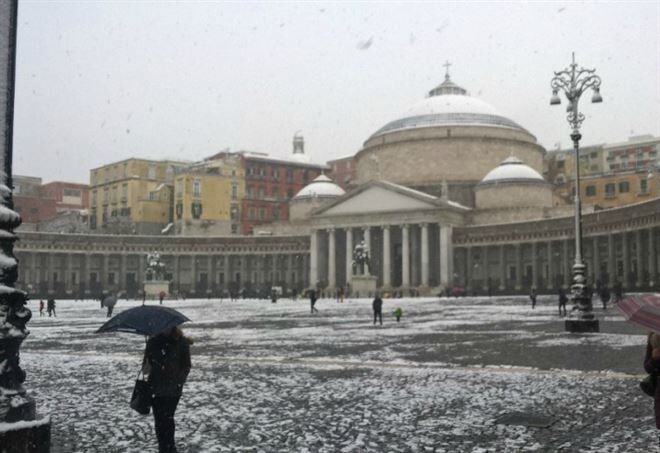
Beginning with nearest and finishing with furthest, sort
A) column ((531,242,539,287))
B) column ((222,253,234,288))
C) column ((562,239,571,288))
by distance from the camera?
column ((562,239,571,288)) → column ((531,242,539,287)) → column ((222,253,234,288))

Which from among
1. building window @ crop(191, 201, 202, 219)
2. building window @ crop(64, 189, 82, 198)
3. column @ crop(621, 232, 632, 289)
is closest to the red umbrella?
column @ crop(621, 232, 632, 289)

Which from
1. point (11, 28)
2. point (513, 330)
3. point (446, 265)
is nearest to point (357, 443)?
point (11, 28)

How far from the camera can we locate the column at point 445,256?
244ft

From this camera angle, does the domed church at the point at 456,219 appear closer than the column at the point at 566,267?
No

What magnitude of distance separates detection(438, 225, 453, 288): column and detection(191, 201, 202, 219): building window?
1221 inches

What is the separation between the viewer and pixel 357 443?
807 cm

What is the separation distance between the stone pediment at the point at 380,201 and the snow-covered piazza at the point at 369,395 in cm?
5486

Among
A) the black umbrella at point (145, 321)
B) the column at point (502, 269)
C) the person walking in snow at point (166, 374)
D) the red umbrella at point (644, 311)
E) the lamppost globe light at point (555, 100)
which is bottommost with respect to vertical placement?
the person walking in snow at point (166, 374)

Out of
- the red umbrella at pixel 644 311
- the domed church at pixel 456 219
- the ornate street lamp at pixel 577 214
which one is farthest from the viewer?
the domed church at pixel 456 219

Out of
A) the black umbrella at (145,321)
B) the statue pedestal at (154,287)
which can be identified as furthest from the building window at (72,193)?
the black umbrella at (145,321)

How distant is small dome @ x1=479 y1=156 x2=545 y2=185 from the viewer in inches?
3118

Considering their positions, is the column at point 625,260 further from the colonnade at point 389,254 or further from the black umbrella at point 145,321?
the black umbrella at point 145,321

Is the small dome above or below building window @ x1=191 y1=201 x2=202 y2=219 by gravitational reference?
above

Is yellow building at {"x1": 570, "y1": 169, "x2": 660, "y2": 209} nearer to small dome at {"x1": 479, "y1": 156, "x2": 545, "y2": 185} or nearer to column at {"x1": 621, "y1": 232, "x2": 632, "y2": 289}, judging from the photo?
small dome at {"x1": 479, "y1": 156, "x2": 545, "y2": 185}
